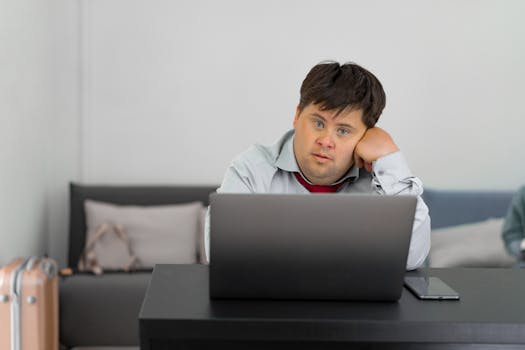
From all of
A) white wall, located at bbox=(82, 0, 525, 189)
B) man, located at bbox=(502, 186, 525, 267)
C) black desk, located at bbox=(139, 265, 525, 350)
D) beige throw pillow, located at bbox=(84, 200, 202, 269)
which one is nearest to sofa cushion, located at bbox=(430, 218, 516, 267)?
man, located at bbox=(502, 186, 525, 267)

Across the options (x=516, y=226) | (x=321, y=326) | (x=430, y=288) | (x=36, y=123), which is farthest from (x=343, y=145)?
(x=36, y=123)

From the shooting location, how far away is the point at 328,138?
1660mm

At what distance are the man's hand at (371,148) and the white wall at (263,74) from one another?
7.97 feet

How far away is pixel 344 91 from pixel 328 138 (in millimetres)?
130

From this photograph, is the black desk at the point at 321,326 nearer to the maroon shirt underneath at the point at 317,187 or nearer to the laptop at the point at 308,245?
the laptop at the point at 308,245

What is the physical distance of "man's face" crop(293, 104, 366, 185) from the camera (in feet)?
5.45

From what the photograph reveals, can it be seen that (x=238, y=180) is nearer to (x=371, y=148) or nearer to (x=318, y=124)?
(x=318, y=124)

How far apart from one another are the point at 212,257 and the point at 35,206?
281 cm

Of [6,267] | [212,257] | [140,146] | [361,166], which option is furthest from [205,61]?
[212,257]

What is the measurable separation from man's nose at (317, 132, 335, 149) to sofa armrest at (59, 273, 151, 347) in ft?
6.53

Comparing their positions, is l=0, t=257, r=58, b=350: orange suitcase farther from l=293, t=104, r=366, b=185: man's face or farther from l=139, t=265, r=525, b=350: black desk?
l=139, t=265, r=525, b=350: black desk

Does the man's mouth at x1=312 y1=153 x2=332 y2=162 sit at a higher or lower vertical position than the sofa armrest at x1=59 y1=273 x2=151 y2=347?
higher

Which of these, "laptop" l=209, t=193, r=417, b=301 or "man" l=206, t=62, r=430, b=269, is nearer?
"laptop" l=209, t=193, r=417, b=301

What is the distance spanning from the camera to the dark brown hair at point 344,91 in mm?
1670
